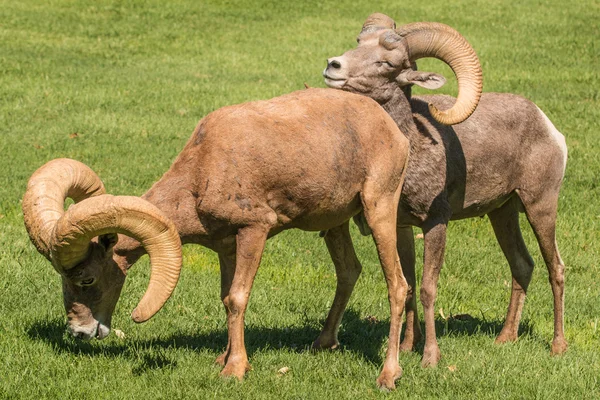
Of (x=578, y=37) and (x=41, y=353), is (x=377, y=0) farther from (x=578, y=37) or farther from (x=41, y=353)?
(x=41, y=353)

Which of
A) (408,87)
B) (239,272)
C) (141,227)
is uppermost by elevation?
(408,87)

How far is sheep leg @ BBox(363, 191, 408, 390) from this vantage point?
748 centimetres

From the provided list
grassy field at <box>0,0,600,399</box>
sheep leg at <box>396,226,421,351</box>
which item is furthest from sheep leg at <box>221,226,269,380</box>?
sheep leg at <box>396,226,421,351</box>

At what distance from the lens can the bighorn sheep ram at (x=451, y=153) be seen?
8227 mm

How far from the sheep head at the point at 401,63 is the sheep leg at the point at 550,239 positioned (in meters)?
1.44

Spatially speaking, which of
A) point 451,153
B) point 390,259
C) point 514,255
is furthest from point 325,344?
point 514,255

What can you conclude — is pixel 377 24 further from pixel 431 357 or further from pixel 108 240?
pixel 108 240

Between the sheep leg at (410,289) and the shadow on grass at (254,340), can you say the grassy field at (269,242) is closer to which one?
the shadow on grass at (254,340)

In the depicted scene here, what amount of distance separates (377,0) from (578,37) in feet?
23.8

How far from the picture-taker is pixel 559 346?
8.70 meters

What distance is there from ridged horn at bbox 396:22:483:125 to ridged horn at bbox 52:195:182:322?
9.53ft

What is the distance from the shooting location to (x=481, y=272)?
10961 mm

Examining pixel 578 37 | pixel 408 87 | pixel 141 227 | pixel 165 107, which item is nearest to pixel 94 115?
pixel 165 107

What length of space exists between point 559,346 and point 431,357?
1.46 m
